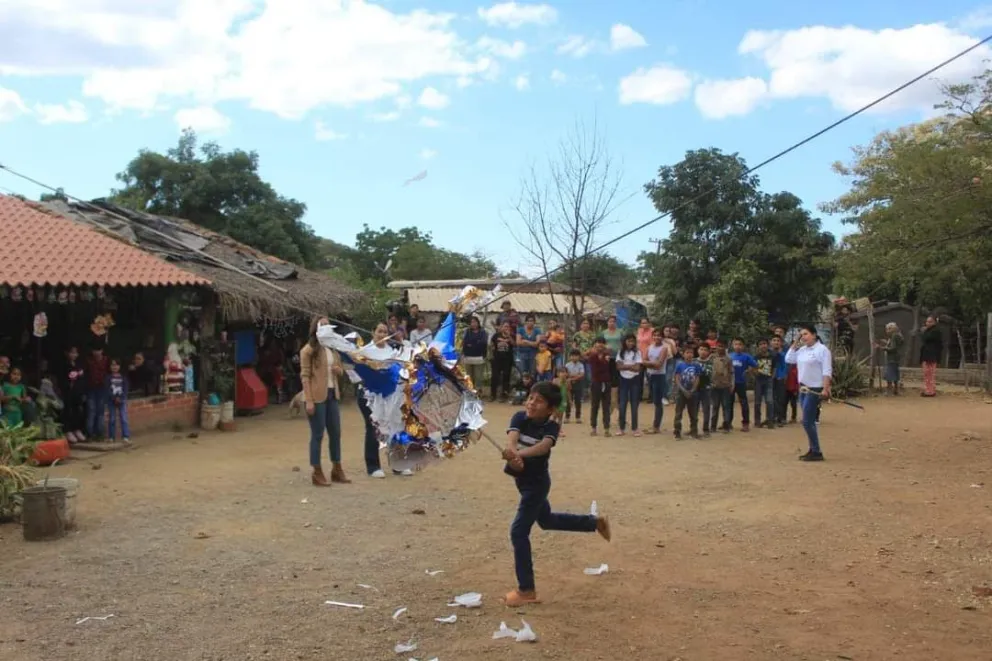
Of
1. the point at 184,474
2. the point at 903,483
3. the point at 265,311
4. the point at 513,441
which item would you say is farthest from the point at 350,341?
the point at 265,311

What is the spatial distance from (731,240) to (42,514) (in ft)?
58.4

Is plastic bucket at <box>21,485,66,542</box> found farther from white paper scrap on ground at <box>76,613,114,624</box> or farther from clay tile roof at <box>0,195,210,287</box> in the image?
clay tile roof at <box>0,195,210,287</box>

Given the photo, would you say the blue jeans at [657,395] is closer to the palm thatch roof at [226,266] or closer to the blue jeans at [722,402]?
the blue jeans at [722,402]

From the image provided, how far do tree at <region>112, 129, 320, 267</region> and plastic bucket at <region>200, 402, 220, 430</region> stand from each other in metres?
14.8

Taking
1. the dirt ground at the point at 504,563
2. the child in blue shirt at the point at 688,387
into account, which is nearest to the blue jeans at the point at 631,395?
the child in blue shirt at the point at 688,387

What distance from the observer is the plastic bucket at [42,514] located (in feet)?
22.2

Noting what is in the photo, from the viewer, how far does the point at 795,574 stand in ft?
19.1

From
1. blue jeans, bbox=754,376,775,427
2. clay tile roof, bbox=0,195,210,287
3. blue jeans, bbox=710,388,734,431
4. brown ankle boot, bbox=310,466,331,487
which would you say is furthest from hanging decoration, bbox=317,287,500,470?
blue jeans, bbox=754,376,775,427

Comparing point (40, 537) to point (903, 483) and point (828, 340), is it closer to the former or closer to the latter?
point (903, 483)

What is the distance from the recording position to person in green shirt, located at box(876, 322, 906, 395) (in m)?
18.5

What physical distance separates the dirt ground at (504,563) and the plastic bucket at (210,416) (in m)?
2.96

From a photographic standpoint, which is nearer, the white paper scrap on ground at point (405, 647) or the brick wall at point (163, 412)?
the white paper scrap on ground at point (405, 647)

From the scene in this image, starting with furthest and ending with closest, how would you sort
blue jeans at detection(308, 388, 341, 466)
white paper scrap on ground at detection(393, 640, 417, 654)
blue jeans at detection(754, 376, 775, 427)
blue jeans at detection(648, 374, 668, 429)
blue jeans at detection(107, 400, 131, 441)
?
blue jeans at detection(754, 376, 775, 427) < blue jeans at detection(648, 374, 668, 429) < blue jeans at detection(107, 400, 131, 441) < blue jeans at detection(308, 388, 341, 466) < white paper scrap on ground at detection(393, 640, 417, 654)

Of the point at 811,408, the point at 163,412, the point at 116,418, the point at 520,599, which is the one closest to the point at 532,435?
the point at 520,599
